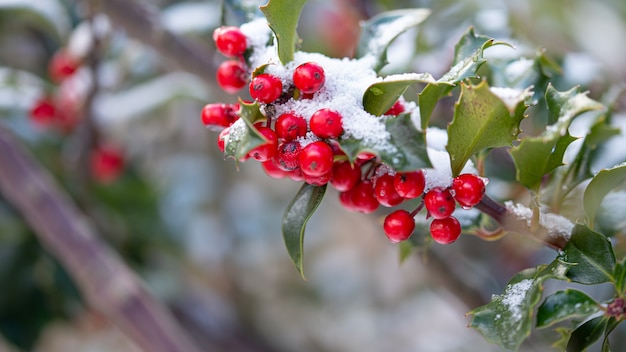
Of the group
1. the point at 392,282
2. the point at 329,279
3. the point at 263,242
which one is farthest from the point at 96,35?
the point at 392,282

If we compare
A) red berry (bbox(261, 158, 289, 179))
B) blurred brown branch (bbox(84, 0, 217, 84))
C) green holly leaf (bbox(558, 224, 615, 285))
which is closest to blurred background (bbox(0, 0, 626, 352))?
blurred brown branch (bbox(84, 0, 217, 84))

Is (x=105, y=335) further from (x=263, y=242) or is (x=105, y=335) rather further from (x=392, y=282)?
(x=392, y=282)

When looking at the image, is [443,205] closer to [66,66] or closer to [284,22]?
[284,22]

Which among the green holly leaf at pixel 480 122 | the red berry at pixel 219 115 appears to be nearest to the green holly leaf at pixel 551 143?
the green holly leaf at pixel 480 122

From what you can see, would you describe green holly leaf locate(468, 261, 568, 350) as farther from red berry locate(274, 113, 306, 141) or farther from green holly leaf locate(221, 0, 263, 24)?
green holly leaf locate(221, 0, 263, 24)

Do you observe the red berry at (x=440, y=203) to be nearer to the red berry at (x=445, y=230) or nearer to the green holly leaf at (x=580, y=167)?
the red berry at (x=445, y=230)

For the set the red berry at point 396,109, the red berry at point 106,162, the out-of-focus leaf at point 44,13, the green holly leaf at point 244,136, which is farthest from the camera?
the red berry at point 106,162
